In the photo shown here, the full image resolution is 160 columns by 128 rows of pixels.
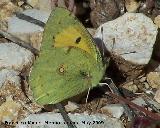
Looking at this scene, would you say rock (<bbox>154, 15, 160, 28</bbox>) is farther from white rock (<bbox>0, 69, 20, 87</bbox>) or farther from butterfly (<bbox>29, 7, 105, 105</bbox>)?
white rock (<bbox>0, 69, 20, 87</bbox>)

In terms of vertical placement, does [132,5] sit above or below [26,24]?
above

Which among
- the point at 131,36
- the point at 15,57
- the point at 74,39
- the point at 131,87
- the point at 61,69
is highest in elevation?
the point at 74,39

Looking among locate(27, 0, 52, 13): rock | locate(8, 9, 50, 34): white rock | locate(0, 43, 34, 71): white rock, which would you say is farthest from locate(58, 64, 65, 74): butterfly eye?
locate(27, 0, 52, 13): rock

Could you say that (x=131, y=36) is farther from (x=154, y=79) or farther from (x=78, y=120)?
(x=78, y=120)

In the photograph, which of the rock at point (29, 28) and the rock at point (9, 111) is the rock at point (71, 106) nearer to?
the rock at point (9, 111)

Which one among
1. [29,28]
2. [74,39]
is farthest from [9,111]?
[29,28]
